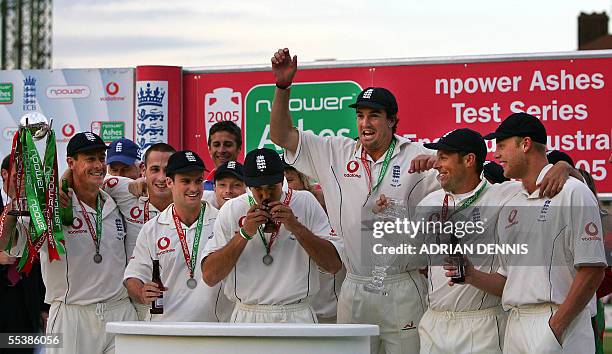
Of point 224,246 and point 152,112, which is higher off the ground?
point 152,112

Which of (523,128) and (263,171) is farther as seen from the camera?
(263,171)

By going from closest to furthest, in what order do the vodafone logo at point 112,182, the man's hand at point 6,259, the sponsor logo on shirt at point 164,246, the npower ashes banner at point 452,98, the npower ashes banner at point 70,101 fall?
the sponsor logo on shirt at point 164,246, the vodafone logo at point 112,182, the man's hand at point 6,259, the npower ashes banner at point 452,98, the npower ashes banner at point 70,101

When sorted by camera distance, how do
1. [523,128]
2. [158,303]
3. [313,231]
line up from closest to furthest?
1. [523,128]
2. [313,231]
3. [158,303]

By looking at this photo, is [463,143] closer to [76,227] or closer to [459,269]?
[459,269]

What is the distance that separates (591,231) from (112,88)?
6698 millimetres

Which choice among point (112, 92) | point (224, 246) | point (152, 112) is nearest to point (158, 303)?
point (224, 246)

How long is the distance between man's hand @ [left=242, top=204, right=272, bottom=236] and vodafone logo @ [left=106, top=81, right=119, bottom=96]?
5.46m

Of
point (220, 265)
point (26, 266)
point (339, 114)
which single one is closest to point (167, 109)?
point (339, 114)

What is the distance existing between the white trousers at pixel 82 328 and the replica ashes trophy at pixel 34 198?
432 mm

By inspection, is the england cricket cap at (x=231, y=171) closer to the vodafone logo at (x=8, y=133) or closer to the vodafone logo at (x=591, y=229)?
the vodafone logo at (x=591, y=229)

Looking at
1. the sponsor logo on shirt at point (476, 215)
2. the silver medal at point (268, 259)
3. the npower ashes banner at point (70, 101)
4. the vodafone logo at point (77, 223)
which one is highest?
the npower ashes banner at point (70, 101)

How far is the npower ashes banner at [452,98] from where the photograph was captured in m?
11.0

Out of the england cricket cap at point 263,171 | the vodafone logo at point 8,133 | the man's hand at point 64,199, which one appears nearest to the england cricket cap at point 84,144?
the man's hand at point 64,199

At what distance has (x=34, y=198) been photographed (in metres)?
7.86
